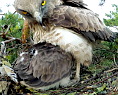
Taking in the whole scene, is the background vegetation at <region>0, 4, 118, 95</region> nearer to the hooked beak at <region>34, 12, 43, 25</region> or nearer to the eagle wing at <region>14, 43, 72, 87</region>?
the eagle wing at <region>14, 43, 72, 87</region>

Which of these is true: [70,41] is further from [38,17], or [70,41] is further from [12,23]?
[12,23]

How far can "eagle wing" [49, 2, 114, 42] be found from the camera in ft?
11.8

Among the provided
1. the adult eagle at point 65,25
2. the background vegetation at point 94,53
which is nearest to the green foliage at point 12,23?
the background vegetation at point 94,53

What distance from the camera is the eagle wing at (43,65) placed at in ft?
10.8

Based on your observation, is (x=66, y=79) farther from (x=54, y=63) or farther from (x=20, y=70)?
(x=20, y=70)

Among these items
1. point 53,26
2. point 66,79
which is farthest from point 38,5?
point 66,79

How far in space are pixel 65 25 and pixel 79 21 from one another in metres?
0.26

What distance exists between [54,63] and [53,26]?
2.01 feet

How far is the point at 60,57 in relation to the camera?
138 inches

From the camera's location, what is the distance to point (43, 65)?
3.35 meters

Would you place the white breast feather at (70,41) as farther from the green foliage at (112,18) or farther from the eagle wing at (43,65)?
the green foliage at (112,18)

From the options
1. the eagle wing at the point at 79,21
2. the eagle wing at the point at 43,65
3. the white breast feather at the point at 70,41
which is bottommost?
the eagle wing at the point at 43,65

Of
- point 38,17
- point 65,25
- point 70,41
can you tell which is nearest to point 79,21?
point 65,25

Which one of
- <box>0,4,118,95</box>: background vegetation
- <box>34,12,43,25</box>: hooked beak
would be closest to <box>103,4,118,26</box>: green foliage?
<box>0,4,118,95</box>: background vegetation
